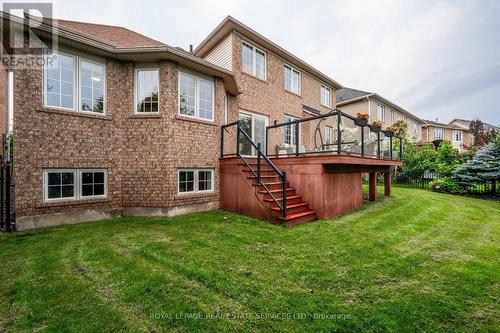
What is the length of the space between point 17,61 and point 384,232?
1051 cm

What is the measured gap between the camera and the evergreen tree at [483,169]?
501 inches

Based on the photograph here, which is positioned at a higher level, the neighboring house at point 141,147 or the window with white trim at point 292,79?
the window with white trim at point 292,79

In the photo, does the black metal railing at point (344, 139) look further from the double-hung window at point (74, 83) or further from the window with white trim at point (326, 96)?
the double-hung window at point (74, 83)

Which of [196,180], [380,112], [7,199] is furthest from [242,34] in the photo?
[380,112]

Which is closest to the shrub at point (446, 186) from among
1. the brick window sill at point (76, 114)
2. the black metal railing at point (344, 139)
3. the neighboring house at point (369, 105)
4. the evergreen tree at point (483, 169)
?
the evergreen tree at point (483, 169)

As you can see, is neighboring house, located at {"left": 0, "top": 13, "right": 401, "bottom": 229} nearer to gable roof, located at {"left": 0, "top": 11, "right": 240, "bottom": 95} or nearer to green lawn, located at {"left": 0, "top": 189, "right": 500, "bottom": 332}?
gable roof, located at {"left": 0, "top": 11, "right": 240, "bottom": 95}

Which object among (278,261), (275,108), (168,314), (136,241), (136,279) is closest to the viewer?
(168,314)

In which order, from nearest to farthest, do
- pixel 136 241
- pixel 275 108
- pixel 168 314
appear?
pixel 168 314
pixel 136 241
pixel 275 108

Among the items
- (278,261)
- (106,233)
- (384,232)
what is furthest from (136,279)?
(384,232)

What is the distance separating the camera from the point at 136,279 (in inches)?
134

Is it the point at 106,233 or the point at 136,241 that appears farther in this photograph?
the point at 106,233

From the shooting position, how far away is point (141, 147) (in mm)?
7543

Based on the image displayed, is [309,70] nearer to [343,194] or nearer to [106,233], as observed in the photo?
[343,194]

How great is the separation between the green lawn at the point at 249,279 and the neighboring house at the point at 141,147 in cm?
128
